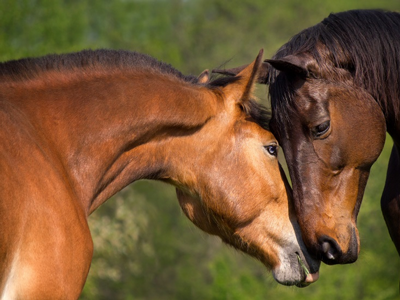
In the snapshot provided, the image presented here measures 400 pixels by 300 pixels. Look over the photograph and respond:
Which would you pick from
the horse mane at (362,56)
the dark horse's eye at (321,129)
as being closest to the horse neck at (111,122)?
the horse mane at (362,56)

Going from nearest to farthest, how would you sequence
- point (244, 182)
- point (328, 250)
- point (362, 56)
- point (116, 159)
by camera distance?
point (116, 159)
point (244, 182)
point (328, 250)
point (362, 56)

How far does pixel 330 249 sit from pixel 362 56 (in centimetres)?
144

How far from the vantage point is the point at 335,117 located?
4.34 m

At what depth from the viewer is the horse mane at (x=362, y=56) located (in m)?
4.40

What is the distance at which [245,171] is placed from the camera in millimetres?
4191

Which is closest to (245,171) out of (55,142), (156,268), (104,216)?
(55,142)

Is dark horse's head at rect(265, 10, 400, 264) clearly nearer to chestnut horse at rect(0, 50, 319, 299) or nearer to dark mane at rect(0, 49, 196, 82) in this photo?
chestnut horse at rect(0, 50, 319, 299)

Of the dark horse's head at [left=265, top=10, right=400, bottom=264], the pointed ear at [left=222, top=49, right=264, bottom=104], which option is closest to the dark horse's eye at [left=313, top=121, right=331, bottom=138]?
the dark horse's head at [left=265, top=10, right=400, bottom=264]

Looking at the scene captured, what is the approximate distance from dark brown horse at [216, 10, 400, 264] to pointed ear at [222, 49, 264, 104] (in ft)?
0.69

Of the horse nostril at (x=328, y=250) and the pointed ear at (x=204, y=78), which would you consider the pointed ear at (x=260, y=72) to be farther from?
the horse nostril at (x=328, y=250)

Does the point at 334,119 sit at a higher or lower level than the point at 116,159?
higher

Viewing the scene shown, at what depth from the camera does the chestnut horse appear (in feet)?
10.6

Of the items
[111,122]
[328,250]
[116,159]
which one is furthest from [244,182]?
[111,122]

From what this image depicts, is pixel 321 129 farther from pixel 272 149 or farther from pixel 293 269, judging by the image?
pixel 293 269
